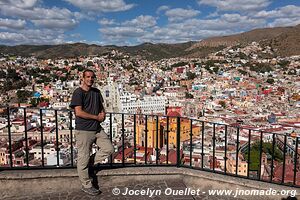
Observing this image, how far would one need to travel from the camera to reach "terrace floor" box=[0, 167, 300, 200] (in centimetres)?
297

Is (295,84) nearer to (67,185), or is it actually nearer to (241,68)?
(241,68)

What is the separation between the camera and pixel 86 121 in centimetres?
287

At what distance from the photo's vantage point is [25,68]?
75812 mm

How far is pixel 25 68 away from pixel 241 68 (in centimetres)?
6164

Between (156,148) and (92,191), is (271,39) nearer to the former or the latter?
(156,148)

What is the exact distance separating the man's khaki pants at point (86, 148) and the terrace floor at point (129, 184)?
0.20 metres

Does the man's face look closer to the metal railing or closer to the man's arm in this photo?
the man's arm

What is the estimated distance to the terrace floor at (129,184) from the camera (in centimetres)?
297

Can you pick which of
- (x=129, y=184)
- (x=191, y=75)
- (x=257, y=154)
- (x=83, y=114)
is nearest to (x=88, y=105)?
(x=83, y=114)

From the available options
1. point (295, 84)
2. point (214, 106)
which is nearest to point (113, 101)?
point (214, 106)

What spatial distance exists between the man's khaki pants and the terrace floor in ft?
0.66

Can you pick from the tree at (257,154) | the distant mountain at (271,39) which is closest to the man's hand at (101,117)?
the tree at (257,154)

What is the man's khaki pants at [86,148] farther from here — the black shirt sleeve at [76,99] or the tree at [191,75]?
the tree at [191,75]

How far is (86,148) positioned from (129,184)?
692mm
